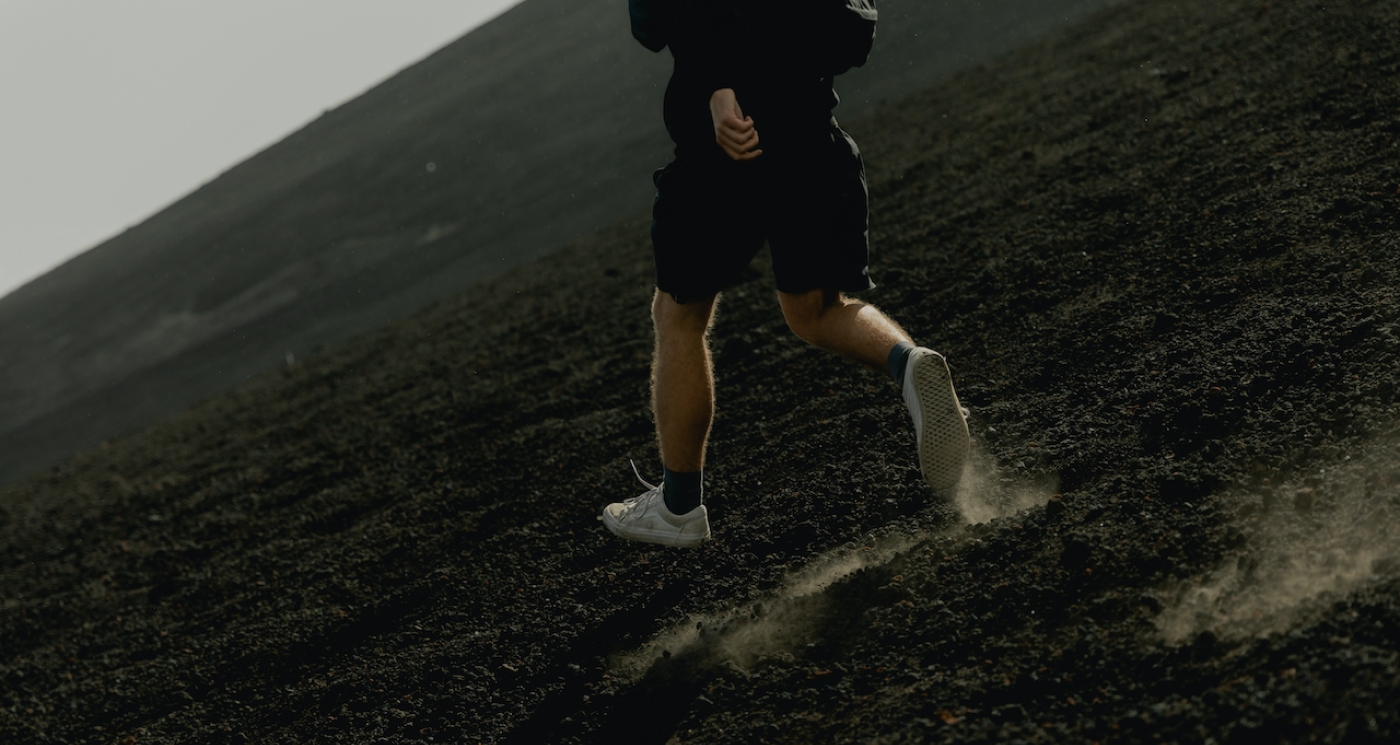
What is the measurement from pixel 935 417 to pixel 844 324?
30 cm

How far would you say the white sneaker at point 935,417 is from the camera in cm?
225

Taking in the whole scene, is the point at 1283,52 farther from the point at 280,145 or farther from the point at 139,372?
the point at 280,145

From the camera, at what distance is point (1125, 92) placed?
6.07 m

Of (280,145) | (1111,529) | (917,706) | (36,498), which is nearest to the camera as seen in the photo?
(917,706)

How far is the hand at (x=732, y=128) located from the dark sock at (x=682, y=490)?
2.56ft

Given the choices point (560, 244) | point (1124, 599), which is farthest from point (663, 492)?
point (560, 244)

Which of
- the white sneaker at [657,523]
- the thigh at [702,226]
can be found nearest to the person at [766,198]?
the thigh at [702,226]

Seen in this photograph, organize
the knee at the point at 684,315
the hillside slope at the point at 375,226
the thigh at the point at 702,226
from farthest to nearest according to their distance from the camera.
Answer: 1. the hillside slope at the point at 375,226
2. the knee at the point at 684,315
3. the thigh at the point at 702,226

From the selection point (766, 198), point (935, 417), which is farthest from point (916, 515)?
point (766, 198)

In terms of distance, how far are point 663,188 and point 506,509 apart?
1.66 m

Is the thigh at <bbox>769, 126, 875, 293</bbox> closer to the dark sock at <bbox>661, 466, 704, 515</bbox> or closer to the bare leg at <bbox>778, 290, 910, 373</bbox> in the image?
the bare leg at <bbox>778, 290, 910, 373</bbox>

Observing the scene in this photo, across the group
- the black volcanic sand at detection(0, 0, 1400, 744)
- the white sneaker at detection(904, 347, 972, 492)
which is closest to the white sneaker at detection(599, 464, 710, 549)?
the black volcanic sand at detection(0, 0, 1400, 744)

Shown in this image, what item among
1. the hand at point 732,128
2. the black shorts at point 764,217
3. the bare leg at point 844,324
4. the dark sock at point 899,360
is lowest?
the dark sock at point 899,360

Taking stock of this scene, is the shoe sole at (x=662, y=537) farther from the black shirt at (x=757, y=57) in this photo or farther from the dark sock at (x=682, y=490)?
the black shirt at (x=757, y=57)
